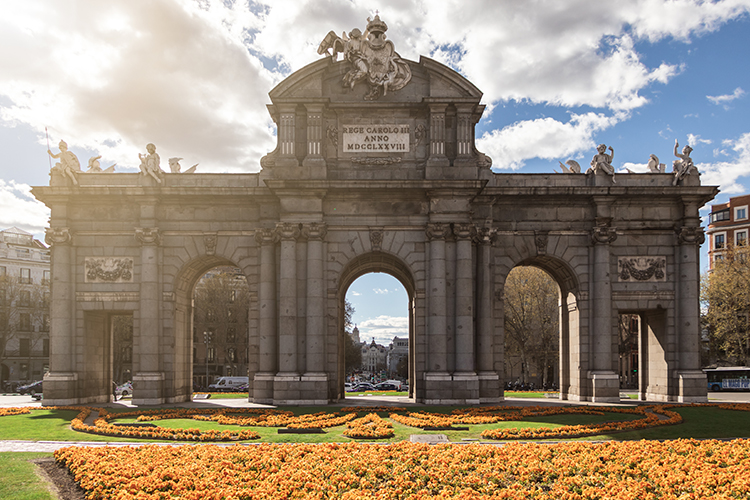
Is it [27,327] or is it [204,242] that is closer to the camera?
[204,242]

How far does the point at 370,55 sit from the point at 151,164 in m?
13.6

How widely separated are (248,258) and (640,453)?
23.0 metres

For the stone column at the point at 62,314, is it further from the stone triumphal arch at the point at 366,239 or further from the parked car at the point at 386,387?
the parked car at the point at 386,387

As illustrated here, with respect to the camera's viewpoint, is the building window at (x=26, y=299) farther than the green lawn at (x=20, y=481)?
Yes

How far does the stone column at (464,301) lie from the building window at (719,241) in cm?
7170

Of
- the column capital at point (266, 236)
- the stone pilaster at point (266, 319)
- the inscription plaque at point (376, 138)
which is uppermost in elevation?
the inscription plaque at point (376, 138)

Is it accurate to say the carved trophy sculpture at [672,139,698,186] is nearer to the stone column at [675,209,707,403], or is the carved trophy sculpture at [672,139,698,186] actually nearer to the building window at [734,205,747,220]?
the stone column at [675,209,707,403]

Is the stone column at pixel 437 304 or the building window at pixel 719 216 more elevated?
the building window at pixel 719 216

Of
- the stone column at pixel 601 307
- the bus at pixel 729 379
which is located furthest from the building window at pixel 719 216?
the stone column at pixel 601 307

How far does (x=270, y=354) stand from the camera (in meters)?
31.8

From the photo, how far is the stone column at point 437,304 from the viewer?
101ft

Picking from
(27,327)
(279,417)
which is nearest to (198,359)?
(27,327)

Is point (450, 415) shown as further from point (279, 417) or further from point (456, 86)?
point (456, 86)

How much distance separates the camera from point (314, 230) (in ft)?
103
